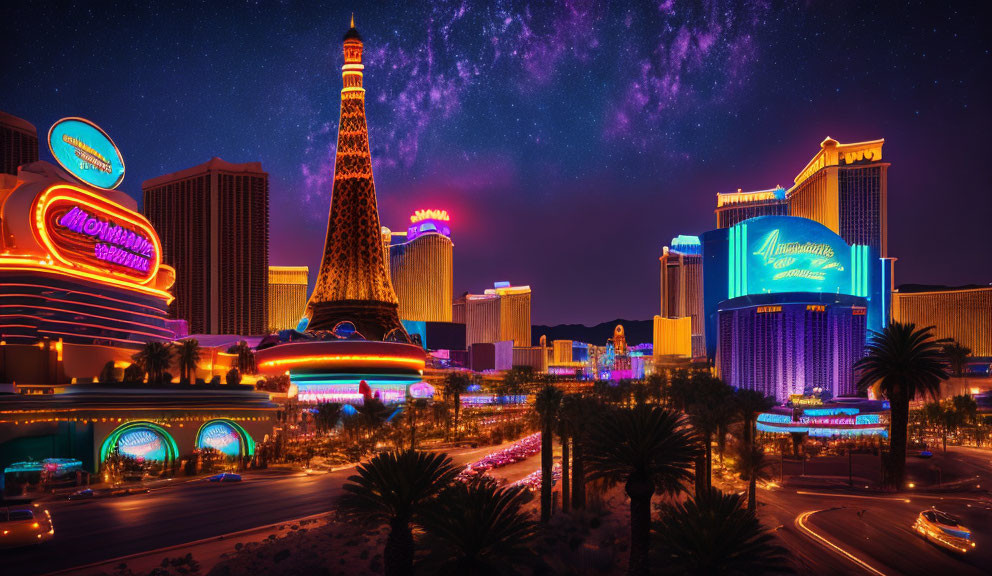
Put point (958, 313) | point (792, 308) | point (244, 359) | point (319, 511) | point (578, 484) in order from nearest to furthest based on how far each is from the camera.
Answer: point (319, 511), point (578, 484), point (244, 359), point (792, 308), point (958, 313)

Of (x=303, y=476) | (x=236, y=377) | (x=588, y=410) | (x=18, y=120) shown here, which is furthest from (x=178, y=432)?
(x=18, y=120)

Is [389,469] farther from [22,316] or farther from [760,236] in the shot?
[760,236]

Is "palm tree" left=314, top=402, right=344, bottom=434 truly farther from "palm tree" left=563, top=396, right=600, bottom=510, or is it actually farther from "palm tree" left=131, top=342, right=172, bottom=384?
"palm tree" left=563, top=396, right=600, bottom=510

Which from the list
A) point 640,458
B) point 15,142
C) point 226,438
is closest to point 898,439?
point 640,458

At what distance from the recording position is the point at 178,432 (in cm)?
5412

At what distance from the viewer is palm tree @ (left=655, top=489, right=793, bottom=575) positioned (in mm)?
23188

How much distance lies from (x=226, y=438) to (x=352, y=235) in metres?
50.9

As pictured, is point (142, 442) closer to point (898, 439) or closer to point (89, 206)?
point (89, 206)

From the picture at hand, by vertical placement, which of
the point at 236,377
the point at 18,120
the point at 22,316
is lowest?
the point at 236,377

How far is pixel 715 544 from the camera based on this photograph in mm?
23172

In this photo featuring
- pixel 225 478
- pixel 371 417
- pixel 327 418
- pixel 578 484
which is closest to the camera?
pixel 578 484

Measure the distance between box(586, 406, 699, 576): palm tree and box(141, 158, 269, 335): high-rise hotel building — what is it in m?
175

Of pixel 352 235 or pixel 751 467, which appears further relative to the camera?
pixel 352 235

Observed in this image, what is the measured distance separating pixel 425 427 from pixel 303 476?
29.6 meters
